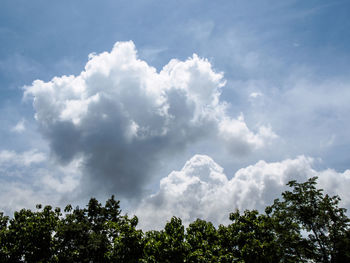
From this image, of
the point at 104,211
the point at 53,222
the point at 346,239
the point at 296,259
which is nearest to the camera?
the point at 346,239

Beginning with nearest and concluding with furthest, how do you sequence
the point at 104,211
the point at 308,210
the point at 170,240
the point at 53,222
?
the point at 170,240
the point at 308,210
the point at 53,222
the point at 104,211

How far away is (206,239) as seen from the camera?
102 ft

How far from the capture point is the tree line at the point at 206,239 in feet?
85.7

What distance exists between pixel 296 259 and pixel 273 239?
3.09 m

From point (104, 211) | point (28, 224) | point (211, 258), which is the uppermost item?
point (104, 211)

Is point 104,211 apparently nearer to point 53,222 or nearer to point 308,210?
point 53,222

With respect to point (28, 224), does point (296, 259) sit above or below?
below

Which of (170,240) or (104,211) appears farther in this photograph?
(104,211)

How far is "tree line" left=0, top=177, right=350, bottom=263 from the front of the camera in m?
26.1

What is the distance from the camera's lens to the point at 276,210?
34.4m

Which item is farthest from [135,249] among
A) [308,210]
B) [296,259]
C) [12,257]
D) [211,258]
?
[308,210]

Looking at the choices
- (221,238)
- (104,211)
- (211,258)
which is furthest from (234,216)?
(104,211)

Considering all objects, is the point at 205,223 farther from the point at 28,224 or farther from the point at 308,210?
the point at 28,224

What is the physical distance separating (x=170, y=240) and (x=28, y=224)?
19.5 metres
